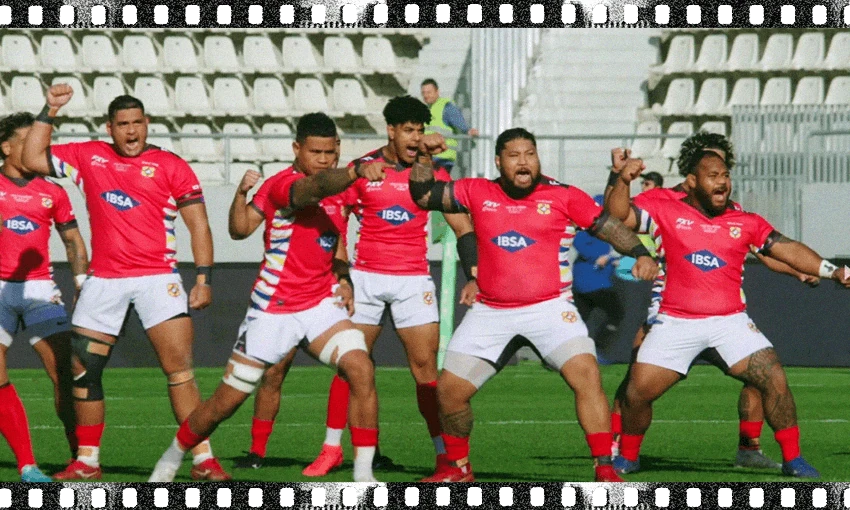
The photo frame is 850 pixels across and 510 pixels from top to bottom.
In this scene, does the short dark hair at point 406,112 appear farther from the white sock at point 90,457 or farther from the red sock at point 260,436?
the white sock at point 90,457

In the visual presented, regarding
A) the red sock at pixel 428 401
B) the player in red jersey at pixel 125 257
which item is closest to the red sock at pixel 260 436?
the player in red jersey at pixel 125 257

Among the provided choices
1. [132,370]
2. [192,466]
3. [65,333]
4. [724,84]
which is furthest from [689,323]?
[724,84]

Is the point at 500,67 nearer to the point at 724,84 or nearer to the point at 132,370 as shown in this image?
the point at 724,84

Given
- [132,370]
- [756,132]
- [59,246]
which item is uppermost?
[756,132]

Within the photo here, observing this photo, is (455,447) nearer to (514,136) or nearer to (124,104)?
(514,136)

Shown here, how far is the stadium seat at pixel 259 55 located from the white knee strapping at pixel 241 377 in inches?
652


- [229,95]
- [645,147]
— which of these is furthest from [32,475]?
[229,95]

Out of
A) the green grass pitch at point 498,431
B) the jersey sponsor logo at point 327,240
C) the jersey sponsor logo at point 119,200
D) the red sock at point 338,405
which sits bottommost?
the green grass pitch at point 498,431

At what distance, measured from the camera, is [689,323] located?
9672 millimetres

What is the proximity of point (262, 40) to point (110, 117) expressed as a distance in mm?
16160

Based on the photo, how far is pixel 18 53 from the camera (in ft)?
82.7

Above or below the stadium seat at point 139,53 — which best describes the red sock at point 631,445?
below

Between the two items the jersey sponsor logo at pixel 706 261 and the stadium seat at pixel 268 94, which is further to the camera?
the stadium seat at pixel 268 94

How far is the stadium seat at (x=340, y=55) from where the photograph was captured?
25141 millimetres
